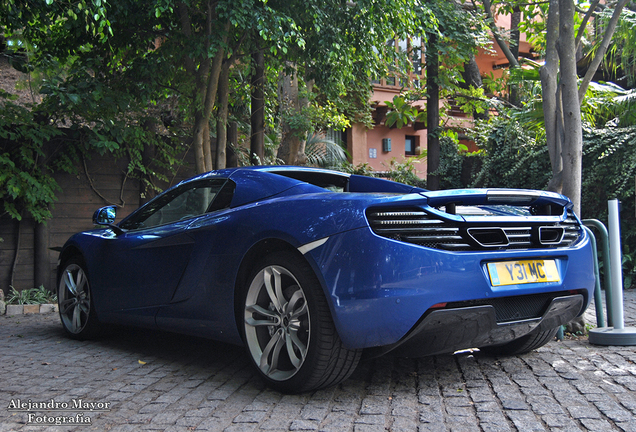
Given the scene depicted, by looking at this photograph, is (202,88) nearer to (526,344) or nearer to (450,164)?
(526,344)

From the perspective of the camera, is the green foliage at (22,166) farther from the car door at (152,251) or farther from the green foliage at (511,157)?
the green foliage at (511,157)

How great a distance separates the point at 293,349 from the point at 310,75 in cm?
626

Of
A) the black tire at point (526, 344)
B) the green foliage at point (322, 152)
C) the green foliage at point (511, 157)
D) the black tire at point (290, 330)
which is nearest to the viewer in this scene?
the black tire at point (290, 330)

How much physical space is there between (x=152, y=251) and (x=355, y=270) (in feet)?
6.17

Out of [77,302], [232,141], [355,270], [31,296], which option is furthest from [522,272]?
[232,141]

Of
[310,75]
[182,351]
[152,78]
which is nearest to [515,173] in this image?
[310,75]

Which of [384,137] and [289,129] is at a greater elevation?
[384,137]

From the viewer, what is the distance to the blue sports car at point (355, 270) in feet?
8.91

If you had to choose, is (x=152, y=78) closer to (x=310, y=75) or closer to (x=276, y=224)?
(x=310, y=75)

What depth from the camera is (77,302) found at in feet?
16.3

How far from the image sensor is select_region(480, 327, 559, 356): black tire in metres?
3.77

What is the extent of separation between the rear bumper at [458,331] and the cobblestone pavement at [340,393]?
0.28 m

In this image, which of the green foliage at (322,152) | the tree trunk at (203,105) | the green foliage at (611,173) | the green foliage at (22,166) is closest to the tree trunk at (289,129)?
the green foliage at (322,152)

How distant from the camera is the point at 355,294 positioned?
2.71 meters
